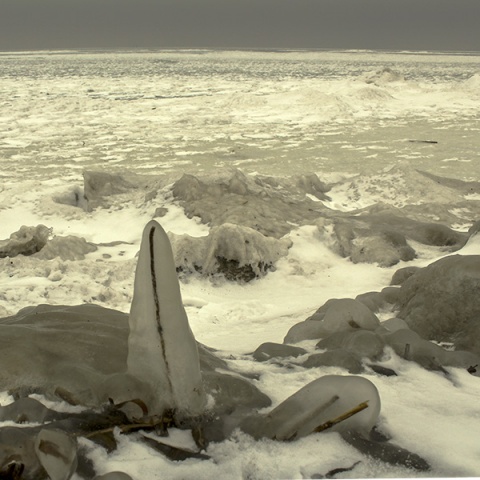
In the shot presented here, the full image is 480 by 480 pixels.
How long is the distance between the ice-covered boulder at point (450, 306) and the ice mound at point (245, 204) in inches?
64.9

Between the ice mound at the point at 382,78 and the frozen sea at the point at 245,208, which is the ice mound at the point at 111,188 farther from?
the ice mound at the point at 382,78

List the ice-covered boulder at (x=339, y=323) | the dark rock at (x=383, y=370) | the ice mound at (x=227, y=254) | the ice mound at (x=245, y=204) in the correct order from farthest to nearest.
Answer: the ice mound at (x=245, y=204) → the ice mound at (x=227, y=254) → the ice-covered boulder at (x=339, y=323) → the dark rock at (x=383, y=370)

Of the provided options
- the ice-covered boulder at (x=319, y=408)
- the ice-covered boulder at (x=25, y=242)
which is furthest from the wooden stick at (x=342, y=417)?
the ice-covered boulder at (x=25, y=242)

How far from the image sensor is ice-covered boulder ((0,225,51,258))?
369cm

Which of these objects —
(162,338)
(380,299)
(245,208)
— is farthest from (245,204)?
(162,338)

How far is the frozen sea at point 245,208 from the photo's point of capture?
1.29 metres

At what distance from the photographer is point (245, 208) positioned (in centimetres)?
421

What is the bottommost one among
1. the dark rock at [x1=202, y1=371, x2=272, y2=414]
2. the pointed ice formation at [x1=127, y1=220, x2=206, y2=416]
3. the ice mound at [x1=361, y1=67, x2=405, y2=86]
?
the dark rock at [x1=202, y1=371, x2=272, y2=414]

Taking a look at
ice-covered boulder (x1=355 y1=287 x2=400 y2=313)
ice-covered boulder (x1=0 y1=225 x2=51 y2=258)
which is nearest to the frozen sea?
ice-covered boulder (x1=355 y1=287 x2=400 y2=313)

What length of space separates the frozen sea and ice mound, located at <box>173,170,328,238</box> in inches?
1.3

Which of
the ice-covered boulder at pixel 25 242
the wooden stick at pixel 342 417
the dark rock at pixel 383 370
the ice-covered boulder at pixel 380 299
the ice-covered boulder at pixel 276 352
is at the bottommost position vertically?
the ice-covered boulder at pixel 25 242

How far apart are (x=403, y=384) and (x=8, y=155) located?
6734mm

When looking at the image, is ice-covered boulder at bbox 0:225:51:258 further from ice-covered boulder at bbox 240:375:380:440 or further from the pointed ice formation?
ice-covered boulder at bbox 240:375:380:440

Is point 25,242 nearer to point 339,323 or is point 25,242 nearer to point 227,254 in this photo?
point 227,254
